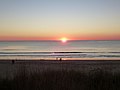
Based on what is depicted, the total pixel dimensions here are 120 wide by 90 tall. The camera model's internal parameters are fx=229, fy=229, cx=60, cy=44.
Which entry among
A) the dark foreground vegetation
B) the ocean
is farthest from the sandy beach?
the ocean

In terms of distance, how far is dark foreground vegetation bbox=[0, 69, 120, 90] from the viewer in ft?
25.7

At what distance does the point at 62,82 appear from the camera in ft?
26.2

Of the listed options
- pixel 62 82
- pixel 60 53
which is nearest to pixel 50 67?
pixel 62 82

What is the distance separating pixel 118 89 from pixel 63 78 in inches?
76.9

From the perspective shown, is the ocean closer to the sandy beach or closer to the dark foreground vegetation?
the sandy beach

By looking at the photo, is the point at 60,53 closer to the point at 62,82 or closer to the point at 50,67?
the point at 50,67

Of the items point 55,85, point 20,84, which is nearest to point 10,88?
point 20,84

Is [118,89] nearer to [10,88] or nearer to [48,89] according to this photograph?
[48,89]

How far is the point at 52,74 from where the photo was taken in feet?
28.8

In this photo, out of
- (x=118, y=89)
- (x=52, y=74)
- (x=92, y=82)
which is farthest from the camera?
(x=52, y=74)

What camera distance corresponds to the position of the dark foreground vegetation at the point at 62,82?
308 inches

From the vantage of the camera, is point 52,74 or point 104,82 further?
point 52,74

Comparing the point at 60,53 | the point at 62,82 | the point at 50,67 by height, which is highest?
the point at 60,53

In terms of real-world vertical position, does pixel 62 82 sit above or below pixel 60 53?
below
